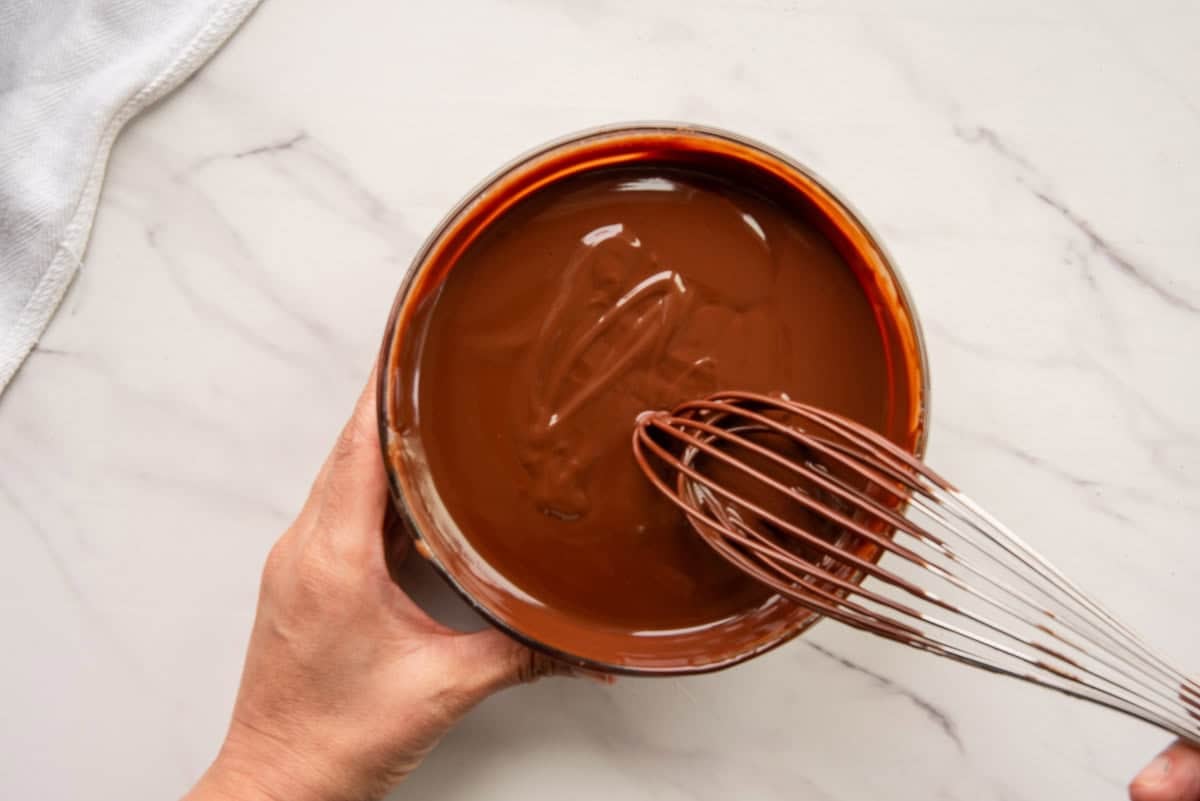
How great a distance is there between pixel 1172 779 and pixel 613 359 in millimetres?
597

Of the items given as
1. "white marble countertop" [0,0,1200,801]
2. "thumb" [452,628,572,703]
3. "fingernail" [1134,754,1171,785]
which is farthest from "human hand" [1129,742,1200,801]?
"thumb" [452,628,572,703]

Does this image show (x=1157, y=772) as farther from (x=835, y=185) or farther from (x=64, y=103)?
(x=64, y=103)

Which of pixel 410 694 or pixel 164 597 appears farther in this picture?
pixel 164 597

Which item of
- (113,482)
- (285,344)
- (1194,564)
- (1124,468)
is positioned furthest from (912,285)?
(113,482)

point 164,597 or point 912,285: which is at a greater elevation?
point 912,285

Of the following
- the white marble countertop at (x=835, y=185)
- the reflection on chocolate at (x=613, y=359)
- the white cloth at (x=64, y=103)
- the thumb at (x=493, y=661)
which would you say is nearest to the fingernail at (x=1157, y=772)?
the white marble countertop at (x=835, y=185)

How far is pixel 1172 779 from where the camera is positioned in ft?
2.71

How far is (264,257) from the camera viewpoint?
3.50 ft

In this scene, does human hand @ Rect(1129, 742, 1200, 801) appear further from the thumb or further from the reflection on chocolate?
the thumb

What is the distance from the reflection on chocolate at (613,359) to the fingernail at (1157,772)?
372 mm

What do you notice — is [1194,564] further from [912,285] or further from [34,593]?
[34,593]

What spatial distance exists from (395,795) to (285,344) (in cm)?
53

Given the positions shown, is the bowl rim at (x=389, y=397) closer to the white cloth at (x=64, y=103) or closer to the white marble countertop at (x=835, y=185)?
the white marble countertop at (x=835, y=185)

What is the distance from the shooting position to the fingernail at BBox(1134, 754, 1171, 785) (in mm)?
828
